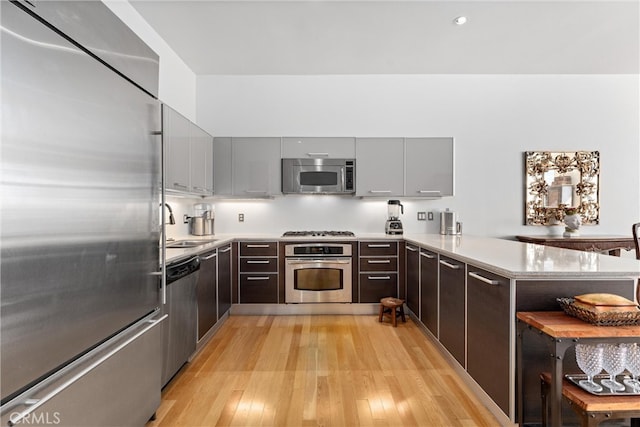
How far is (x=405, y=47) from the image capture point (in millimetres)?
3449

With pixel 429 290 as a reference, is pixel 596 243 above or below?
above

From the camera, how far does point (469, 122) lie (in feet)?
13.8

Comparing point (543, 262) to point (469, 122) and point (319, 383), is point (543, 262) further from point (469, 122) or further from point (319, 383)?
point (469, 122)

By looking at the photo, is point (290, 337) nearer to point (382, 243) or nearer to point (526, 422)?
point (382, 243)

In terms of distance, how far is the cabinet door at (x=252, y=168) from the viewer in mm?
3914

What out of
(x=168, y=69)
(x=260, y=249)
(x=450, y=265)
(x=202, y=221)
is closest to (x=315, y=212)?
(x=260, y=249)

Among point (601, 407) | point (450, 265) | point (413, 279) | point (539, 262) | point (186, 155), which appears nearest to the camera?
point (601, 407)

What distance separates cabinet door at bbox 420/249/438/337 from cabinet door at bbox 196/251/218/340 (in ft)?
6.44

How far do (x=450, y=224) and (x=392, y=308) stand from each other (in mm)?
1363

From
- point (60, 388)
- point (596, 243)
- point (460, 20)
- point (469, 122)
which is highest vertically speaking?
point (460, 20)

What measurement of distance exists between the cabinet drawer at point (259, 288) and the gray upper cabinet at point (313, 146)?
4.74ft

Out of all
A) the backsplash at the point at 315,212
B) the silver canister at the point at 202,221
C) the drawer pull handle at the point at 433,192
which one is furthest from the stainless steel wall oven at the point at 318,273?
the drawer pull handle at the point at 433,192

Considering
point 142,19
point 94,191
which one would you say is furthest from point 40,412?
point 142,19

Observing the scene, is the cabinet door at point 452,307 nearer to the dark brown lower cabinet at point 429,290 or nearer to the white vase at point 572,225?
the dark brown lower cabinet at point 429,290
